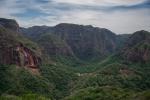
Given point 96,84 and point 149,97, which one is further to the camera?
point 96,84

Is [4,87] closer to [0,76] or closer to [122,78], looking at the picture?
[0,76]

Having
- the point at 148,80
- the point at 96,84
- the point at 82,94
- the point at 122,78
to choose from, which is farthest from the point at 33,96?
the point at 148,80

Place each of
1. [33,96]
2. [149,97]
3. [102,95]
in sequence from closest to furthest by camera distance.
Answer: [149,97] < [33,96] < [102,95]

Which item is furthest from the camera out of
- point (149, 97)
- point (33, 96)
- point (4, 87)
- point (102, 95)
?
point (4, 87)

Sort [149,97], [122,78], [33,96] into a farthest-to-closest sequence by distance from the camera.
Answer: [122,78]
[33,96]
[149,97]

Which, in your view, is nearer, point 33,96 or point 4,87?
point 33,96

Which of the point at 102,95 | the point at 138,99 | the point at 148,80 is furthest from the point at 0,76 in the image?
the point at 138,99

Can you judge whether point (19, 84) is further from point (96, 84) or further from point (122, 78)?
point (122, 78)

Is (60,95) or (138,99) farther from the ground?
(138,99)

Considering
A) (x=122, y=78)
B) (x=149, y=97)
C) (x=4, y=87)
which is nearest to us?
(x=149, y=97)
